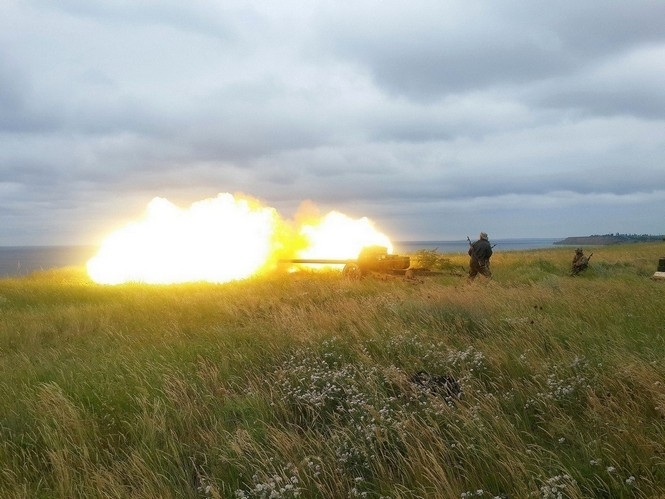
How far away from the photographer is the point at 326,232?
33.8 metres

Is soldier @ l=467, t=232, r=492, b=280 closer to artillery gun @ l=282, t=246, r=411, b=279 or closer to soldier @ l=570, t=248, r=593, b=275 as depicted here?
artillery gun @ l=282, t=246, r=411, b=279

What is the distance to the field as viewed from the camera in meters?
3.58

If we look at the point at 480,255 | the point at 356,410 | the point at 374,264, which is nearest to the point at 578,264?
the point at 480,255

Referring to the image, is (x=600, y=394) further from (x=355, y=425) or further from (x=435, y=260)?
(x=435, y=260)

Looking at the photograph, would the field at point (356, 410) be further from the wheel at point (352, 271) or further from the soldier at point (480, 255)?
the wheel at point (352, 271)

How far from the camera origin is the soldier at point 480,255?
1823cm

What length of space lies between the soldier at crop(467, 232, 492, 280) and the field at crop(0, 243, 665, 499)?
29.6 feet

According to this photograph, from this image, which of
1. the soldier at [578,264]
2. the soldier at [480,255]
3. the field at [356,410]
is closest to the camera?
the field at [356,410]

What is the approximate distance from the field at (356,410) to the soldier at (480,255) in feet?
29.6

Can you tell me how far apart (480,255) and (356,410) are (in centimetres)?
1480

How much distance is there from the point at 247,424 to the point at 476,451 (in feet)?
7.04

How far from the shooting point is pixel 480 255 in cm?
1827

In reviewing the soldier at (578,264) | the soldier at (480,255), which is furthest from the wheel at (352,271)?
the soldier at (578,264)

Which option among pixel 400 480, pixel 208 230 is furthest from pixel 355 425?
pixel 208 230
